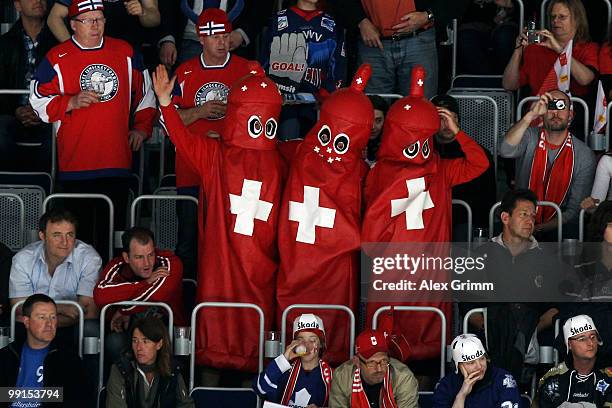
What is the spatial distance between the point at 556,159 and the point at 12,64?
3475 mm

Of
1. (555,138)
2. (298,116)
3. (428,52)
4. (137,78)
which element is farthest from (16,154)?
(555,138)

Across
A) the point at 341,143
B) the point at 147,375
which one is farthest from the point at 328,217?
the point at 147,375

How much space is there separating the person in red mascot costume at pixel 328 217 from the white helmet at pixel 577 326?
3.95 ft

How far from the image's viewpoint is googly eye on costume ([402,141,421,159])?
1023 centimetres

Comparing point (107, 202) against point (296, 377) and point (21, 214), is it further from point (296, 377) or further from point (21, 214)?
point (296, 377)

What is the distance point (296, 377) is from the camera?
9.79 metres

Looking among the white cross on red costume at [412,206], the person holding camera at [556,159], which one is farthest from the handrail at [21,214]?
the person holding camera at [556,159]

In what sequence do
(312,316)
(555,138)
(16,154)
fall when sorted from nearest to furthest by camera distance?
(312,316) → (555,138) → (16,154)

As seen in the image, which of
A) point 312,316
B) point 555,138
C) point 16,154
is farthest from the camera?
point 16,154

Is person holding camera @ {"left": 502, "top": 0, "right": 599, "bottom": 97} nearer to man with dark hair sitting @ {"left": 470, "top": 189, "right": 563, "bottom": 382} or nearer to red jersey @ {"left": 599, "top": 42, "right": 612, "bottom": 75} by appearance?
red jersey @ {"left": 599, "top": 42, "right": 612, "bottom": 75}

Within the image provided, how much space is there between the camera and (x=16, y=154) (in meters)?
11.8

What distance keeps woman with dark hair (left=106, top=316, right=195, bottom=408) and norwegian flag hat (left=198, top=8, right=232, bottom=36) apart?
1.95 m

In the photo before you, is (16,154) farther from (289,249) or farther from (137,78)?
(289,249)

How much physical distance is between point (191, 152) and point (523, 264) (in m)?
1.91
